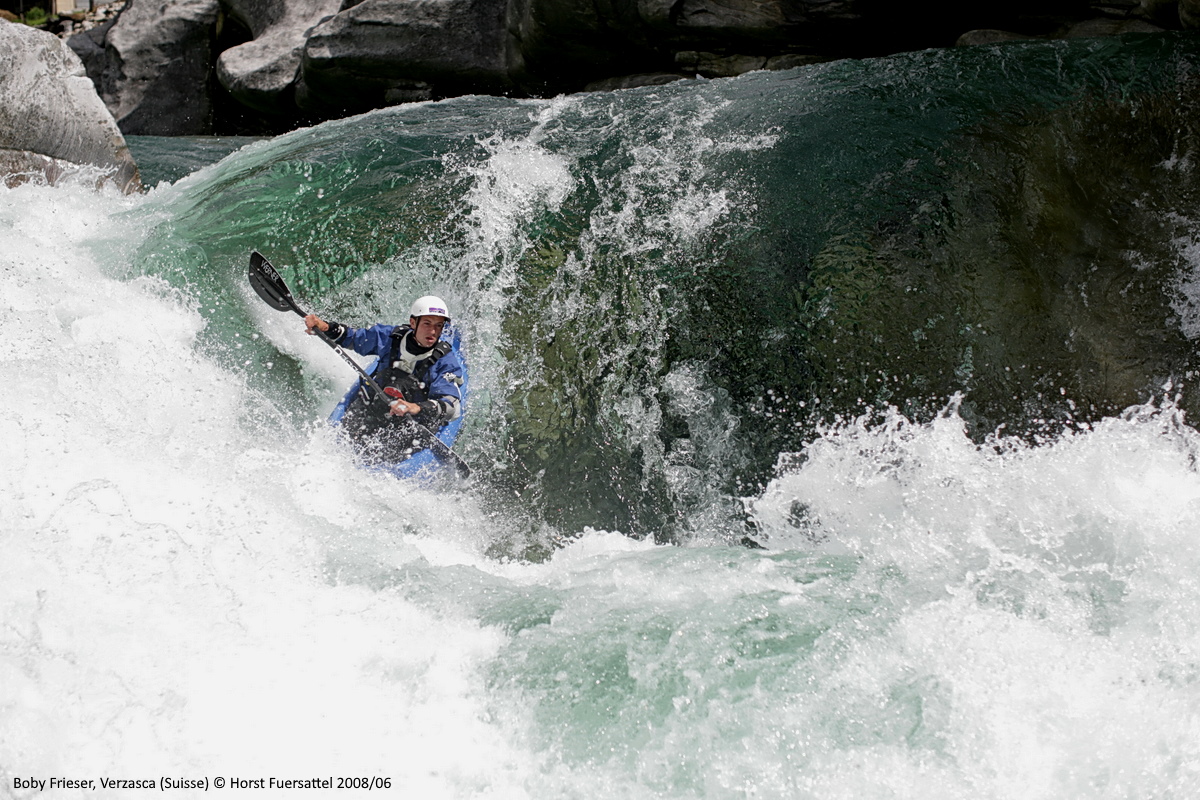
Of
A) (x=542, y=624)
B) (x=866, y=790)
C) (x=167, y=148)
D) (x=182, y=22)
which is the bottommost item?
(x=167, y=148)

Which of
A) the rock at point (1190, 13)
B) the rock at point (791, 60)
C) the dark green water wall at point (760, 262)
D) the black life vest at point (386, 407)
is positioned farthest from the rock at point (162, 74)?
the rock at point (1190, 13)

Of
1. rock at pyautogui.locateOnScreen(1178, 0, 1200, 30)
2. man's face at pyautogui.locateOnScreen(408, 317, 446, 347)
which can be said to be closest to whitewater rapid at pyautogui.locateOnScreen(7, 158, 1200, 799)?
man's face at pyautogui.locateOnScreen(408, 317, 446, 347)

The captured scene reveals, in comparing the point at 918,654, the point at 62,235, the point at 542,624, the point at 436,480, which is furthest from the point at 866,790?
the point at 62,235

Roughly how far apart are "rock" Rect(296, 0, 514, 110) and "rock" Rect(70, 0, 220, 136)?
232cm

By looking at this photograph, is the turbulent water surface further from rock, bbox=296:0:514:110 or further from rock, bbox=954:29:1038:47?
rock, bbox=296:0:514:110

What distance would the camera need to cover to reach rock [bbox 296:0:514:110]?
8.47m

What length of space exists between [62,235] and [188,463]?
105 inches

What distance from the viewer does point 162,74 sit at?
1063 centimetres

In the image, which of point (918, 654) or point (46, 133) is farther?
point (46, 133)

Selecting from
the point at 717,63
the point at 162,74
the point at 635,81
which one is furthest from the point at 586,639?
the point at 162,74

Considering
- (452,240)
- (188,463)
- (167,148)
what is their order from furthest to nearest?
(167,148)
(452,240)
(188,463)

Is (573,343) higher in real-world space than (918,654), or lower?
lower

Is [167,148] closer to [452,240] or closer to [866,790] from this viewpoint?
[452,240]

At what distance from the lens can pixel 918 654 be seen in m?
2.77
